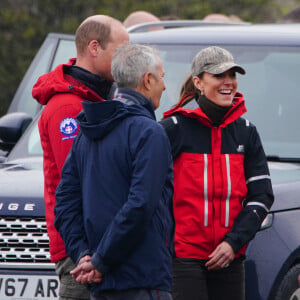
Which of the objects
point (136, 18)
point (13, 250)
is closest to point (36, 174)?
point (13, 250)

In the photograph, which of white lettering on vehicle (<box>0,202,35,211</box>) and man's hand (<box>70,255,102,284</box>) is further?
white lettering on vehicle (<box>0,202,35,211</box>)

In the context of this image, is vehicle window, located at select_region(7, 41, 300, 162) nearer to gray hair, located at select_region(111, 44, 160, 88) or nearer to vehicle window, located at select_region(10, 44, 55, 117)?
vehicle window, located at select_region(10, 44, 55, 117)

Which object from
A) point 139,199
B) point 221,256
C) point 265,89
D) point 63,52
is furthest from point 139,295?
point 63,52

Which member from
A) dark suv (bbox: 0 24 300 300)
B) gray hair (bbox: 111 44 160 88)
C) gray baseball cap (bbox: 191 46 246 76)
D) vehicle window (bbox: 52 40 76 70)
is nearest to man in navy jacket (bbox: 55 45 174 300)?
gray hair (bbox: 111 44 160 88)

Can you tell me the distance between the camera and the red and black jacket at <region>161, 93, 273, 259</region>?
176 inches

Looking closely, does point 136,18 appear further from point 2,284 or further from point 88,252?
point 88,252

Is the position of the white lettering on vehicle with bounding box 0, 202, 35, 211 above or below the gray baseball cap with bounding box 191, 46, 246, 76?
below

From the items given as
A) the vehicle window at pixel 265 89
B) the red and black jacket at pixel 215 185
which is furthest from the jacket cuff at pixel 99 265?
the vehicle window at pixel 265 89

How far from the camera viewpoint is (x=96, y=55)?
4.51m

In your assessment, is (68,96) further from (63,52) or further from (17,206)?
(63,52)

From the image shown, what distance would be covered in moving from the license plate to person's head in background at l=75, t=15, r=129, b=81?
1143mm

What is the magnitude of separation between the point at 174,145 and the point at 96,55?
0.52 m

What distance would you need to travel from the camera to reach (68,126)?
427cm

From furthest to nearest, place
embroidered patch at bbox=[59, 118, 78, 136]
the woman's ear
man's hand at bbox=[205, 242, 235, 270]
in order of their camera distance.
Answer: the woman's ear < man's hand at bbox=[205, 242, 235, 270] < embroidered patch at bbox=[59, 118, 78, 136]
